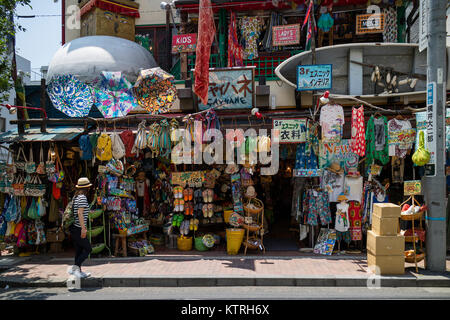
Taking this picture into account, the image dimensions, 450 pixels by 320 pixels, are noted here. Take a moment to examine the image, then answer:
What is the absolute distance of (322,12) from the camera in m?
11.5

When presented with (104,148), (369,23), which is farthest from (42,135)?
(369,23)

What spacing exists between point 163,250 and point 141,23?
9.61 meters

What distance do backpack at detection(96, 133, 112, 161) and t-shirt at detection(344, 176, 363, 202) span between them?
645cm

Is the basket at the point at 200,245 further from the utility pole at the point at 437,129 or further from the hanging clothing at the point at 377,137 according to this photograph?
the utility pole at the point at 437,129

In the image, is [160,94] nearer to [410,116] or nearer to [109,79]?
[109,79]

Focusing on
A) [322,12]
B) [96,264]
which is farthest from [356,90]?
[96,264]

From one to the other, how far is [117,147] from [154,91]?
1928 millimetres

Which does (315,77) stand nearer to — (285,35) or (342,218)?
(285,35)

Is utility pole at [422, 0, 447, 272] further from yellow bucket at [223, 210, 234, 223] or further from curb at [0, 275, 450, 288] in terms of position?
yellow bucket at [223, 210, 234, 223]

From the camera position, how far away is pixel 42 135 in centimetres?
959

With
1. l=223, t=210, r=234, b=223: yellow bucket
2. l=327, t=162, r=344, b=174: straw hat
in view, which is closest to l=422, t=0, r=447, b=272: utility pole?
l=327, t=162, r=344, b=174: straw hat

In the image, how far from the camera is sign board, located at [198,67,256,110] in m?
9.89

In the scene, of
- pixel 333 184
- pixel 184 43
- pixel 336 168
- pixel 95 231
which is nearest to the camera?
pixel 95 231

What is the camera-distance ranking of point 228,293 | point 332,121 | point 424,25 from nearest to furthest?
point 228,293 < point 424,25 < point 332,121
